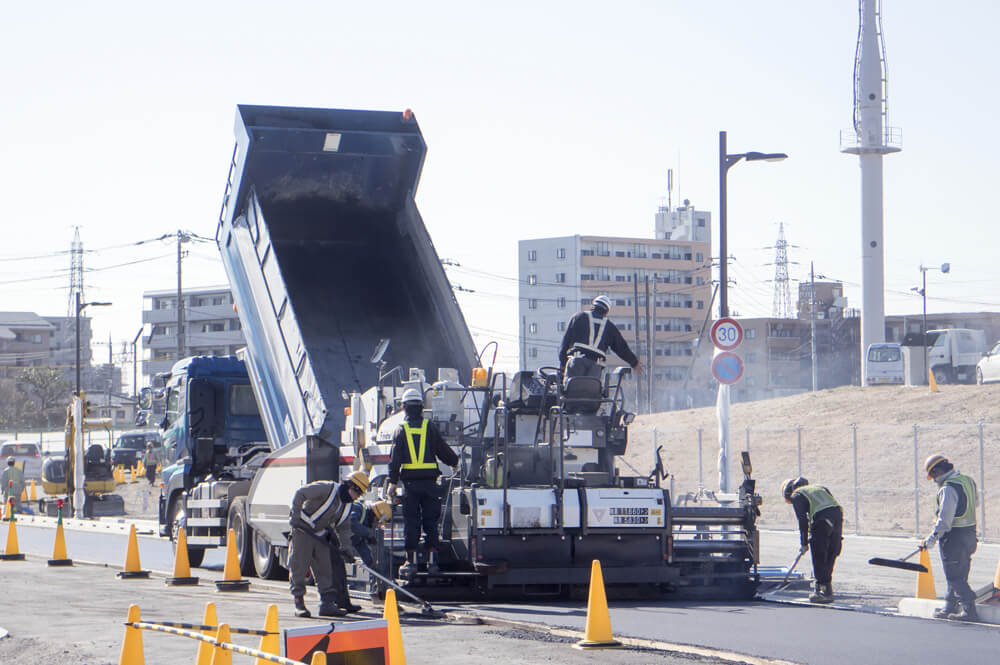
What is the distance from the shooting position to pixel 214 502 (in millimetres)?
17938

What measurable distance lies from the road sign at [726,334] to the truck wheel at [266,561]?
260 inches

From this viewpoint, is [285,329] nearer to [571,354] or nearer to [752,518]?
[571,354]

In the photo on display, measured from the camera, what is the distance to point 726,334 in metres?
18.5

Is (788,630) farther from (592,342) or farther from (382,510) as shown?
(592,342)

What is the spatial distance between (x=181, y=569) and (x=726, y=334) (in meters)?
7.90

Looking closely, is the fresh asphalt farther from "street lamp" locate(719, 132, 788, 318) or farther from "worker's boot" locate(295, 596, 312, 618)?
"street lamp" locate(719, 132, 788, 318)

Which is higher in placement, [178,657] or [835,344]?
[835,344]

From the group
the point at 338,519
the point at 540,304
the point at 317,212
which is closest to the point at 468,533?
the point at 338,519

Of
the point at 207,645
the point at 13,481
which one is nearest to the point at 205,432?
the point at 207,645

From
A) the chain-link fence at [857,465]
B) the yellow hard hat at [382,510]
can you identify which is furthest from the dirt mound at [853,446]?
the yellow hard hat at [382,510]

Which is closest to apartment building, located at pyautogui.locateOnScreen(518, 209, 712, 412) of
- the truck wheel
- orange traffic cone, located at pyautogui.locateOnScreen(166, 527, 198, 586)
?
the truck wheel

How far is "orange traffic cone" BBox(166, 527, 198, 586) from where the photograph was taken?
16234 millimetres

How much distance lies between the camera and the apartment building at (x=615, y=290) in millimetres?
101375

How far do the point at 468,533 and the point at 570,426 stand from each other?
1.74 m
